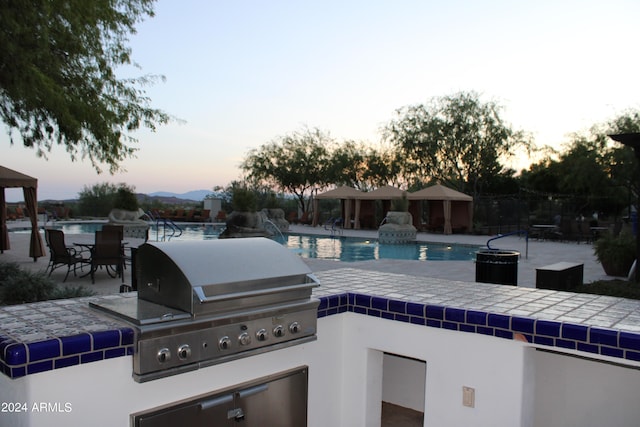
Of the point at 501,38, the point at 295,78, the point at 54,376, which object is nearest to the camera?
the point at 54,376

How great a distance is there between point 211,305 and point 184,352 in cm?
21

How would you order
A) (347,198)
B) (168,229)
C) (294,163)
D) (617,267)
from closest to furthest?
(617,267) < (168,229) < (347,198) < (294,163)

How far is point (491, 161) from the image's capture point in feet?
97.2

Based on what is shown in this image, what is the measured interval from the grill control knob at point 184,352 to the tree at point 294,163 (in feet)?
105

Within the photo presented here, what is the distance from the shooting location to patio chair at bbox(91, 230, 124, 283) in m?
9.06

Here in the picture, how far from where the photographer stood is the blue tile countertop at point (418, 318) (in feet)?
6.13

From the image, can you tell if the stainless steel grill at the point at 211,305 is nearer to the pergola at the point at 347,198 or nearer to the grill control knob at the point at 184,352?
the grill control knob at the point at 184,352

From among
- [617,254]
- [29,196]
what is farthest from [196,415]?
[29,196]

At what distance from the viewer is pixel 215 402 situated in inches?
91.6

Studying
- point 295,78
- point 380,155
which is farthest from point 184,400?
point 380,155

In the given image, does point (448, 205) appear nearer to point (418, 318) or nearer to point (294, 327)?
point (418, 318)

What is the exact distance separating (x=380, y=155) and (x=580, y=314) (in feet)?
104

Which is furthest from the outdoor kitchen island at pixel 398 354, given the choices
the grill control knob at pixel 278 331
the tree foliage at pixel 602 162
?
the tree foliage at pixel 602 162

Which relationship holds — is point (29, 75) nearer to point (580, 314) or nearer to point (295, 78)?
point (580, 314)
